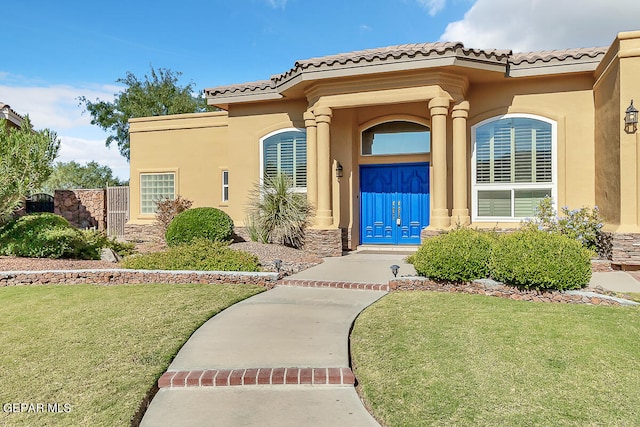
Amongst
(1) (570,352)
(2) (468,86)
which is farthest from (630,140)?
(1) (570,352)

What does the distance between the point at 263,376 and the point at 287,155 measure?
33.6 feet

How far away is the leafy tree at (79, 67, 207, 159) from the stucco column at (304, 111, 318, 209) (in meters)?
21.3

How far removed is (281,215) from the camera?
39.8ft

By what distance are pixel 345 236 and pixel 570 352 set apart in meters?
8.65

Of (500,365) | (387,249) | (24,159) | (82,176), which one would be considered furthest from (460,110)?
(82,176)

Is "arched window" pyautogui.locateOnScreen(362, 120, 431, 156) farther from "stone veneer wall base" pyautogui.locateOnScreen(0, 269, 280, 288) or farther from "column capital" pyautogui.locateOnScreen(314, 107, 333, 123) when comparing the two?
"stone veneer wall base" pyautogui.locateOnScreen(0, 269, 280, 288)

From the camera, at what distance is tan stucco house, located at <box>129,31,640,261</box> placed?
1011 centimetres

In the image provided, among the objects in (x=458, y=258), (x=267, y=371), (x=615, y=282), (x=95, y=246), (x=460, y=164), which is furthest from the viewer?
(x=95, y=246)

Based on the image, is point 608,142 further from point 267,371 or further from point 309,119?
point 267,371

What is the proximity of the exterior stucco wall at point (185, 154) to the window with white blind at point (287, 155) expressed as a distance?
5.95ft

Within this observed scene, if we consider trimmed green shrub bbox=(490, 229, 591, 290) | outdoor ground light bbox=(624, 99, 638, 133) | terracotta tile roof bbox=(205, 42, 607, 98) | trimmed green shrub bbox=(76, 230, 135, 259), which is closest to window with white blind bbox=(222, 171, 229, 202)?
trimmed green shrub bbox=(76, 230, 135, 259)

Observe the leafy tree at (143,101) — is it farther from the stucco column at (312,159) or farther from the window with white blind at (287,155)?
the stucco column at (312,159)

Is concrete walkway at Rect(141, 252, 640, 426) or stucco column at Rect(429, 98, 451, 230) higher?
stucco column at Rect(429, 98, 451, 230)

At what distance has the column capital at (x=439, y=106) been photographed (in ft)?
35.5
